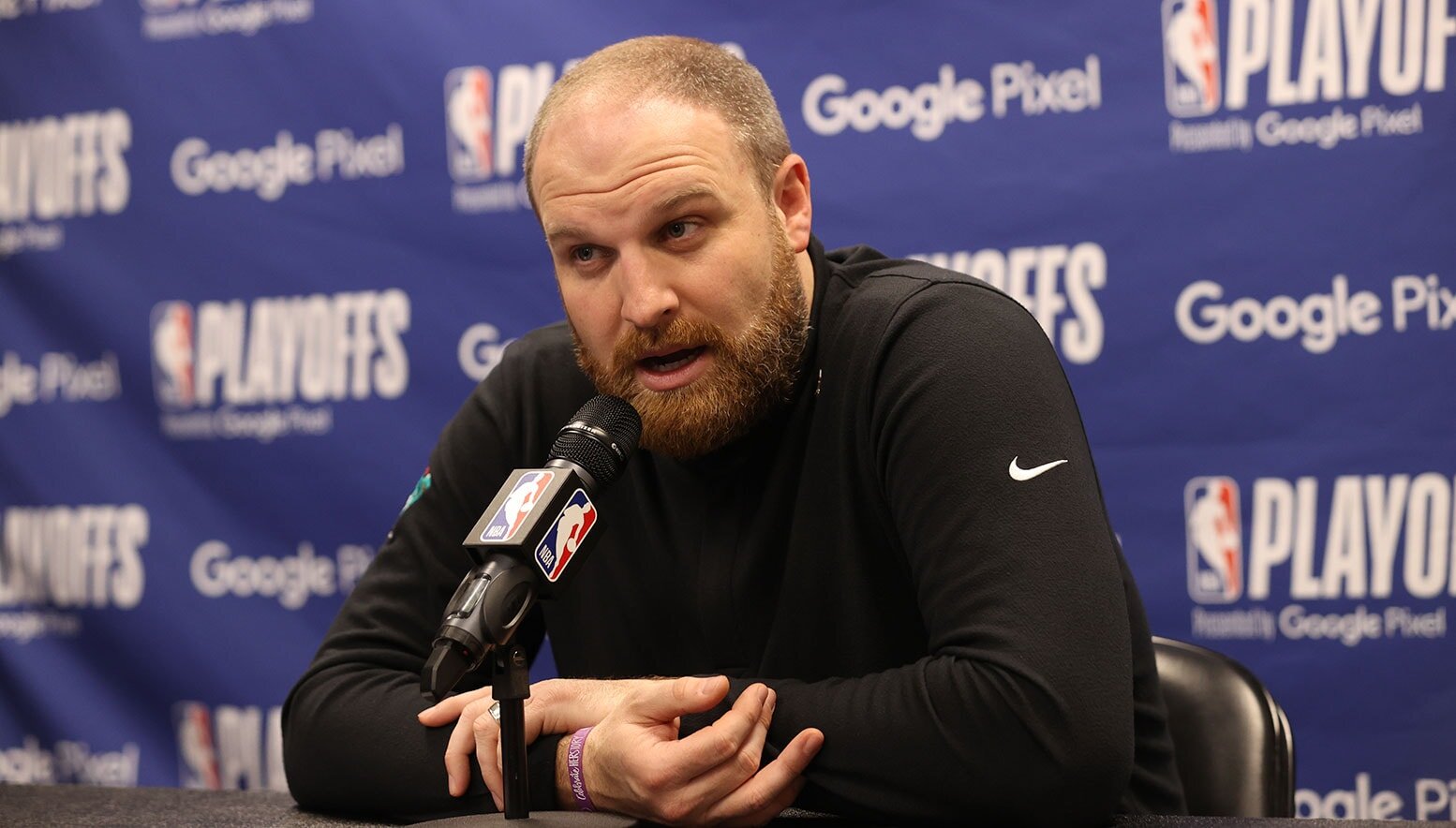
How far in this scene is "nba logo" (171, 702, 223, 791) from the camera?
3.09 meters

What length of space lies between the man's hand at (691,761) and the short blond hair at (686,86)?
0.64 m

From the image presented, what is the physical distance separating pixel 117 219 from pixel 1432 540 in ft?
9.42

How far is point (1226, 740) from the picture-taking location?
1.66 meters

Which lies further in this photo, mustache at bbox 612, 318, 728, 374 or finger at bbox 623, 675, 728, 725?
mustache at bbox 612, 318, 728, 374

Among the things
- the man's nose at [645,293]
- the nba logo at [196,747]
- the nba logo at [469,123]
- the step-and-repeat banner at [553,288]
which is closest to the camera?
the man's nose at [645,293]

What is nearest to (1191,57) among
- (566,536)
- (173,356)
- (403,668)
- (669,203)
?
(669,203)

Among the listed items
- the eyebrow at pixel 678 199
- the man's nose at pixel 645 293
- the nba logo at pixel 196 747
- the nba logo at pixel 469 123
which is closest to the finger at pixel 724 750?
the man's nose at pixel 645 293

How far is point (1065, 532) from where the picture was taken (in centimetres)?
131

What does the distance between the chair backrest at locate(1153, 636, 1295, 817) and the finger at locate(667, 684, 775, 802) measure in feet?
2.08

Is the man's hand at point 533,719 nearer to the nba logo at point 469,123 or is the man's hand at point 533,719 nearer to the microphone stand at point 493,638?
the microphone stand at point 493,638

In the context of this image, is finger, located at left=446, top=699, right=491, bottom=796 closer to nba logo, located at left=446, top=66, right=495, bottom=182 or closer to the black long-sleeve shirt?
the black long-sleeve shirt

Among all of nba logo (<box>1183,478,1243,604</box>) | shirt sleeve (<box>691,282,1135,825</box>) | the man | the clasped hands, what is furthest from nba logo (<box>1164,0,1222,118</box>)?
the clasped hands

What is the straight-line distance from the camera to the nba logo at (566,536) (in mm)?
1031

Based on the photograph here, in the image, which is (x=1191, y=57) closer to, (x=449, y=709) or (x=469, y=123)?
(x=469, y=123)
